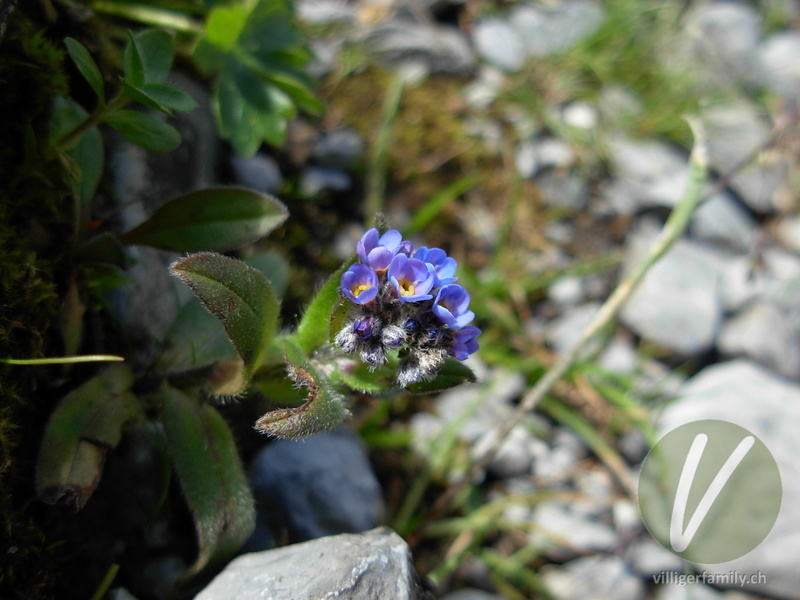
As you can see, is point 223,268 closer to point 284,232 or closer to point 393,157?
point 284,232

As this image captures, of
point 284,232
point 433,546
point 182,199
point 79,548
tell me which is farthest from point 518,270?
point 79,548

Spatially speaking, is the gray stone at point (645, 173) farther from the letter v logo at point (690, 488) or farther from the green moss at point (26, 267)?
the green moss at point (26, 267)

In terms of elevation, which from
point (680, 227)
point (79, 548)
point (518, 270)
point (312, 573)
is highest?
point (680, 227)

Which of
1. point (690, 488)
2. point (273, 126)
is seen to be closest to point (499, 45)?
point (273, 126)

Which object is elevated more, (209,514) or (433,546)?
(209,514)

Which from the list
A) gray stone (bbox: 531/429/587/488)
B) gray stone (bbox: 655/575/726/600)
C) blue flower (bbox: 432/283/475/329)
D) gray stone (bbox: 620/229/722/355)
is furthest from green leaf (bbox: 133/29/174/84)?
gray stone (bbox: 655/575/726/600)

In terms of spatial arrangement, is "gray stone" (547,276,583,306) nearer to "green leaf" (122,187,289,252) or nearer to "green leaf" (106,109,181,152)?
"green leaf" (122,187,289,252)

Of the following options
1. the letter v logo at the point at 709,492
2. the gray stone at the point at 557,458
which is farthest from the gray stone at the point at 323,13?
the letter v logo at the point at 709,492

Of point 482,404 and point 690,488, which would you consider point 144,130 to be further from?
point 690,488

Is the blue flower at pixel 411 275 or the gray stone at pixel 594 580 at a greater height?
the blue flower at pixel 411 275
